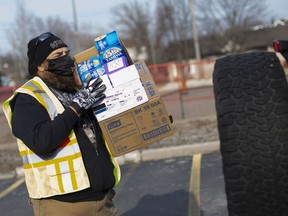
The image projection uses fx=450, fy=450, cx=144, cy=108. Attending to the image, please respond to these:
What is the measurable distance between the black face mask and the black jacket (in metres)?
0.29

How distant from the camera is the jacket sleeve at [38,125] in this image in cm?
252

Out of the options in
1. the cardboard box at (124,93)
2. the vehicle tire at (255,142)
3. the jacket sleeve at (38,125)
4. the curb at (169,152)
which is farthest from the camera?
the curb at (169,152)

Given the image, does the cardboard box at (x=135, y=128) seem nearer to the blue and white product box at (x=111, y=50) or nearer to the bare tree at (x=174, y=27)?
the blue and white product box at (x=111, y=50)

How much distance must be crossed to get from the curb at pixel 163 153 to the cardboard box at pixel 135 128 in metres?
4.34

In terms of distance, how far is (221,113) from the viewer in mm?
1934

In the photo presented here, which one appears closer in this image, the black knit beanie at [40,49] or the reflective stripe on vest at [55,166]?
the reflective stripe on vest at [55,166]

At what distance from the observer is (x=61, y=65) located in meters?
2.81

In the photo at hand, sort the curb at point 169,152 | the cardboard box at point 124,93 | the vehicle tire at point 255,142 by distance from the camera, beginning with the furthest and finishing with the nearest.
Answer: the curb at point 169,152, the cardboard box at point 124,93, the vehicle tire at point 255,142

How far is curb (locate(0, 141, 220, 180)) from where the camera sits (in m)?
7.14

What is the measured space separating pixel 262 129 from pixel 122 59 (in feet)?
3.99

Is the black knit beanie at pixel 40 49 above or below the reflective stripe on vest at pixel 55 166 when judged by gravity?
above

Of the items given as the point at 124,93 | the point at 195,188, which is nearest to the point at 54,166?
the point at 124,93

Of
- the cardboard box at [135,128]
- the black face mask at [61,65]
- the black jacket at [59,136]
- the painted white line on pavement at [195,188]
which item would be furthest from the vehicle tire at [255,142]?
the painted white line on pavement at [195,188]

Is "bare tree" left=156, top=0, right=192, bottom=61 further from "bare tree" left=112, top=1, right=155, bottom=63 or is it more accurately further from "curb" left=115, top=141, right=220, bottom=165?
"curb" left=115, top=141, right=220, bottom=165
